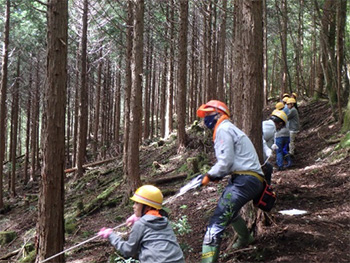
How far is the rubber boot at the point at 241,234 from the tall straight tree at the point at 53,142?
2.36m

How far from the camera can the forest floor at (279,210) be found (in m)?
4.48

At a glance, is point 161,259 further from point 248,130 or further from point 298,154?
point 298,154

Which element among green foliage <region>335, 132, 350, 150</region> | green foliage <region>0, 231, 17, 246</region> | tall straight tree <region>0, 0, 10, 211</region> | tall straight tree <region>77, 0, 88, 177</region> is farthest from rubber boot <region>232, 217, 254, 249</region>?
tall straight tree <region>0, 0, 10, 211</region>

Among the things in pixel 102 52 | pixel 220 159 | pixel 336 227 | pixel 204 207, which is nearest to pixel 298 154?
pixel 204 207

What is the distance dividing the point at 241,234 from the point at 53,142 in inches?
109

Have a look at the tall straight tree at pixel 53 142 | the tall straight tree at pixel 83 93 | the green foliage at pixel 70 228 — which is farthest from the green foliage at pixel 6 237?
the tall straight tree at pixel 53 142

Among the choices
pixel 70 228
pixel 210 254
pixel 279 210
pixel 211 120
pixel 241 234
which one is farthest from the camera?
pixel 70 228

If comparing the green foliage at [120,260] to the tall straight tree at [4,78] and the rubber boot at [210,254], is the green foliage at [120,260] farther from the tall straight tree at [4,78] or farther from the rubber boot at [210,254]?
the tall straight tree at [4,78]

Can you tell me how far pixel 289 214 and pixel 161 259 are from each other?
2829 millimetres

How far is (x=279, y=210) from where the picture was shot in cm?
584

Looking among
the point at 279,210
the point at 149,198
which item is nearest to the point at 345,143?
the point at 279,210

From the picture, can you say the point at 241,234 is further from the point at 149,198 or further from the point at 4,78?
the point at 4,78

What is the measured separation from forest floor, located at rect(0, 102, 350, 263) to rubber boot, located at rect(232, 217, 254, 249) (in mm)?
97

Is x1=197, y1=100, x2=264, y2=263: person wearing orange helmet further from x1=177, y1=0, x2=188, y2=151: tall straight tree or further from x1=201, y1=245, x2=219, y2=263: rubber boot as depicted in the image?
x1=177, y1=0, x2=188, y2=151: tall straight tree
